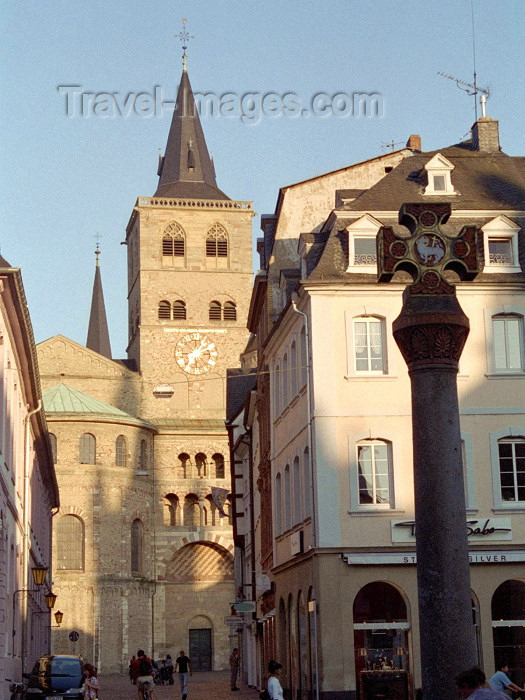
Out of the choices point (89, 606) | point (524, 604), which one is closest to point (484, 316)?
point (524, 604)

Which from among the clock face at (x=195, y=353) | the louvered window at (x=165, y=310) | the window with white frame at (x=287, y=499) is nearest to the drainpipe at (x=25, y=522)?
the window with white frame at (x=287, y=499)

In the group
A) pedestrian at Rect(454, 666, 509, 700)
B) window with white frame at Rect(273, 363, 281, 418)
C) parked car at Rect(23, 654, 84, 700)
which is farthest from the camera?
window with white frame at Rect(273, 363, 281, 418)

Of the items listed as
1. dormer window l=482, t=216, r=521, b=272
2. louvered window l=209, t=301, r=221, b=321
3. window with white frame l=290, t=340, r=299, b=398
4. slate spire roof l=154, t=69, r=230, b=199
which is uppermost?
slate spire roof l=154, t=69, r=230, b=199

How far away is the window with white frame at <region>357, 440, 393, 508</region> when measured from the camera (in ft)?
100

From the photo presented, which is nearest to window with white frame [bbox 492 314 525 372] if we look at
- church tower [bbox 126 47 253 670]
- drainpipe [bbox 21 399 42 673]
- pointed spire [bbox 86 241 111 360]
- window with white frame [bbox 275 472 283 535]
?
window with white frame [bbox 275 472 283 535]

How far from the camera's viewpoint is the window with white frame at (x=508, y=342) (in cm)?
3159

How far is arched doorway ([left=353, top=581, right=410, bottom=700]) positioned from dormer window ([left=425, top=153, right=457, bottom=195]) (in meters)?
10.3

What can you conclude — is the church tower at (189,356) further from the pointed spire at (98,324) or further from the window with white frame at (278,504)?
the window with white frame at (278,504)

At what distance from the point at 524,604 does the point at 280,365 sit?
400 inches

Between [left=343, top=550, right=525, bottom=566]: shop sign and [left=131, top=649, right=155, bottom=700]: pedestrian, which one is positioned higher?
[left=343, top=550, right=525, bottom=566]: shop sign

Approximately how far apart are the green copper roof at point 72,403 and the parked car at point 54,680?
143 feet

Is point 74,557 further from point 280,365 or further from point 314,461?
point 314,461

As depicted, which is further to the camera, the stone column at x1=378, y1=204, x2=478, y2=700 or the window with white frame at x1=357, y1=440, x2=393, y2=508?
the window with white frame at x1=357, y1=440, x2=393, y2=508

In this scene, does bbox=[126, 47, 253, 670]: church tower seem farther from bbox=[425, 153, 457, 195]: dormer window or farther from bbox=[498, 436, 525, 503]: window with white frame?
bbox=[498, 436, 525, 503]: window with white frame
